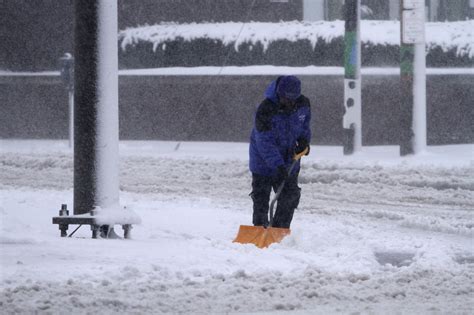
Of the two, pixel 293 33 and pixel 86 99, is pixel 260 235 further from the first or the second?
pixel 293 33

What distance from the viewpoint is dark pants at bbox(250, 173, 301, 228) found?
9.42 meters

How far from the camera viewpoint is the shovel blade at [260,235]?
9039 mm

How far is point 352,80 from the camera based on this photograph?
18.0 meters

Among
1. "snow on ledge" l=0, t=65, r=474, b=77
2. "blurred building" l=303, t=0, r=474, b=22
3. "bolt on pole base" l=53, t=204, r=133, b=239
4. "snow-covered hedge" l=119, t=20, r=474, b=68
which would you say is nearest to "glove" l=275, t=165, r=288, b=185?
"bolt on pole base" l=53, t=204, r=133, b=239

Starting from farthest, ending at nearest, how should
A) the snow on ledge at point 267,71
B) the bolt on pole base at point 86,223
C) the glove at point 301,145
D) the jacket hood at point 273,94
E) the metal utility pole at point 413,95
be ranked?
the snow on ledge at point 267,71
the metal utility pole at point 413,95
the glove at point 301,145
the jacket hood at point 273,94
the bolt on pole base at point 86,223

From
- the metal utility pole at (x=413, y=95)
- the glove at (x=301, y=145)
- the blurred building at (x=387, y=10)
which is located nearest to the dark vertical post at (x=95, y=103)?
the glove at (x=301, y=145)

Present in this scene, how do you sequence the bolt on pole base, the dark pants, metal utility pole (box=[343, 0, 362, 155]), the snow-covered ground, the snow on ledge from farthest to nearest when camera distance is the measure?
1. the snow on ledge
2. metal utility pole (box=[343, 0, 362, 155])
3. the dark pants
4. the bolt on pole base
5. the snow-covered ground

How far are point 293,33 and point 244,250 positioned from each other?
44.7 ft

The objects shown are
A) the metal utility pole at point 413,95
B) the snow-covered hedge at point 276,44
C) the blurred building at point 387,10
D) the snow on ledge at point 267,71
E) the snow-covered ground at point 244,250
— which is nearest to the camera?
the snow-covered ground at point 244,250

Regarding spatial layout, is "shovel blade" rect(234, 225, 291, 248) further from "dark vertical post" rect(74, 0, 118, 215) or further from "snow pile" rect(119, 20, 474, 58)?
"snow pile" rect(119, 20, 474, 58)

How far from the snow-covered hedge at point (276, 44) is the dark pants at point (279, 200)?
11755mm

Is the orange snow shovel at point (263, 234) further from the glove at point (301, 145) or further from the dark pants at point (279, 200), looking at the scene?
the dark pants at point (279, 200)

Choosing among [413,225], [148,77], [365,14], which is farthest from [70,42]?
[413,225]

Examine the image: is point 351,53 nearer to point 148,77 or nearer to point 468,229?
point 148,77
